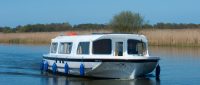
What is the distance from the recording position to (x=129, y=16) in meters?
82.0

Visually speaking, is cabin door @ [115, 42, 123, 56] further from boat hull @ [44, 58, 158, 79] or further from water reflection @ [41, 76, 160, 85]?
water reflection @ [41, 76, 160, 85]

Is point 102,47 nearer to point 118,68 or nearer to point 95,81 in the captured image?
point 118,68

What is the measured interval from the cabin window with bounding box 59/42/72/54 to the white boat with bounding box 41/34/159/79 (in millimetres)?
456

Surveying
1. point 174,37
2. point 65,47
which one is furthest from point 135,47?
point 174,37

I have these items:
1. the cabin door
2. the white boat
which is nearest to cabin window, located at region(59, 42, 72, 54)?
the white boat

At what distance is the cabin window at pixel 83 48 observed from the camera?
29125 millimetres

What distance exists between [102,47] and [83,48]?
132cm

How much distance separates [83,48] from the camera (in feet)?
96.7

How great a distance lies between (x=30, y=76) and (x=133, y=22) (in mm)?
50905

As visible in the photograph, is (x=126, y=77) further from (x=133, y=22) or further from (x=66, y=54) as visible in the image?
(x=133, y=22)

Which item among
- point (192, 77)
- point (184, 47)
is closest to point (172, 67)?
point (192, 77)

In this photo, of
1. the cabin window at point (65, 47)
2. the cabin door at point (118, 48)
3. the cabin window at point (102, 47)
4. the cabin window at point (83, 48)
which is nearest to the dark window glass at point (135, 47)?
the cabin door at point (118, 48)

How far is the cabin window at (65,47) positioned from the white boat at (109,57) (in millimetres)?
456

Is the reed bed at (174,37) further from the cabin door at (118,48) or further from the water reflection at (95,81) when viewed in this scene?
the cabin door at (118,48)
